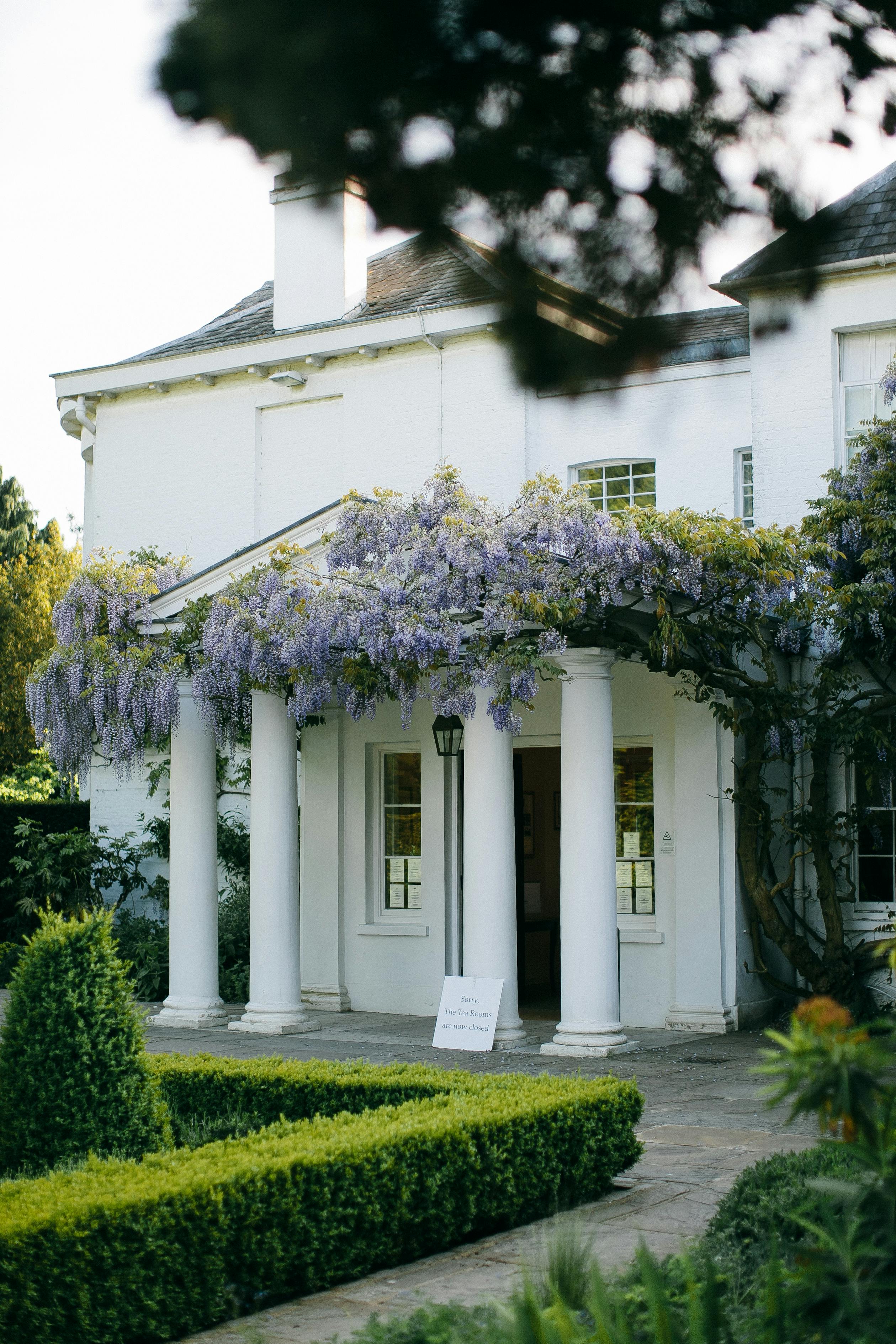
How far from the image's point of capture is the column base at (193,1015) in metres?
12.1

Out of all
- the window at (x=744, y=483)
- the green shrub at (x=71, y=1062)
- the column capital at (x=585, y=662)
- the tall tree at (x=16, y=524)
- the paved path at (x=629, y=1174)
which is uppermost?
the tall tree at (x=16, y=524)

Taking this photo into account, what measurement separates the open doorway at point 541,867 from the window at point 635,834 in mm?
3239

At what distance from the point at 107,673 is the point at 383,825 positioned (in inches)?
128

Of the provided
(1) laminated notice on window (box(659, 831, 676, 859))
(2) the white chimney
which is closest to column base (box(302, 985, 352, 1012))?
(1) laminated notice on window (box(659, 831, 676, 859))

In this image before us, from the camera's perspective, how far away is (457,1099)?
6605 millimetres

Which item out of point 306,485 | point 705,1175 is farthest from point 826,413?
point 705,1175

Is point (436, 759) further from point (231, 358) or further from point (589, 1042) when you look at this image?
point (231, 358)

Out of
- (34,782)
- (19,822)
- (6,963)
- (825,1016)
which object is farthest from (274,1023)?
(34,782)

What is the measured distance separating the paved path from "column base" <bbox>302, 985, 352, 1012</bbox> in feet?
1.08

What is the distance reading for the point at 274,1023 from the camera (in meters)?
11.8

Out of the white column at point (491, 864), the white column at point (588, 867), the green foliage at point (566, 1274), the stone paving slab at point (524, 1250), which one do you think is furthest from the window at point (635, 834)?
the green foliage at point (566, 1274)

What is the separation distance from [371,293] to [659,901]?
956cm

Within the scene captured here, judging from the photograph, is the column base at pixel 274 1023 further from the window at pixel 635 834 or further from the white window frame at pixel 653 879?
the window at pixel 635 834

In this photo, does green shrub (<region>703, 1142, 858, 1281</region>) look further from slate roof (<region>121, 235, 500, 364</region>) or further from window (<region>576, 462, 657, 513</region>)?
window (<region>576, 462, 657, 513</region>)
